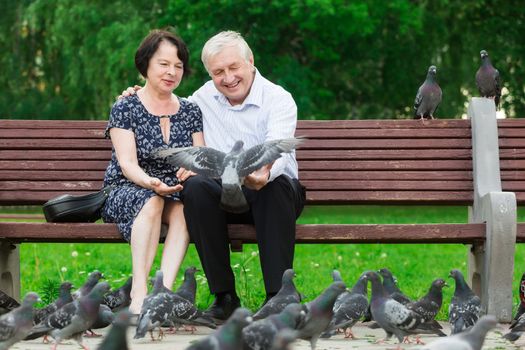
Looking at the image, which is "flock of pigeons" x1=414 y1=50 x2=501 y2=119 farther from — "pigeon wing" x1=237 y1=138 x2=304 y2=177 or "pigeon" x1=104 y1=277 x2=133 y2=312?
"pigeon" x1=104 y1=277 x2=133 y2=312

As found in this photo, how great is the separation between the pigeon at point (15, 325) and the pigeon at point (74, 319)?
0.21m

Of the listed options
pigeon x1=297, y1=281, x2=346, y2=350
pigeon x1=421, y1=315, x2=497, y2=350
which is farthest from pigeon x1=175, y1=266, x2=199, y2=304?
pigeon x1=421, y1=315, x2=497, y2=350

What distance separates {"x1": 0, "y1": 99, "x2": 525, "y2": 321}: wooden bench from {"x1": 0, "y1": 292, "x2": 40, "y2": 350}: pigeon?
4.73 ft

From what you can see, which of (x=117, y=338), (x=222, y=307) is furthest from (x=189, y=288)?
(x=117, y=338)

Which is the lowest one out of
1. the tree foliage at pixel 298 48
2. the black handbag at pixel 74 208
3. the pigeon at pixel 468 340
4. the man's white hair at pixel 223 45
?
the pigeon at pixel 468 340

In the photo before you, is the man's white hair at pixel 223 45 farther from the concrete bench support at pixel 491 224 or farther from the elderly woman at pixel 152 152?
the concrete bench support at pixel 491 224

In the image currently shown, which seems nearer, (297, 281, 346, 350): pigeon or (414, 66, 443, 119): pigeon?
(297, 281, 346, 350): pigeon

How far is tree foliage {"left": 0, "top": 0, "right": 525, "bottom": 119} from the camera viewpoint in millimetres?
26359

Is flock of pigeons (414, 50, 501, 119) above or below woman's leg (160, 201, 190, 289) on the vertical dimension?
above

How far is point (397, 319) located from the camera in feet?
20.9

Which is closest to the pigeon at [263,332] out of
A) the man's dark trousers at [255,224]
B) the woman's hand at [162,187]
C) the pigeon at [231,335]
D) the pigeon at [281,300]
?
the pigeon at [231,335]

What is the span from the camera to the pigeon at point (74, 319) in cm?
602

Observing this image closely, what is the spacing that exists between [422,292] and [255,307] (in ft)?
6.86

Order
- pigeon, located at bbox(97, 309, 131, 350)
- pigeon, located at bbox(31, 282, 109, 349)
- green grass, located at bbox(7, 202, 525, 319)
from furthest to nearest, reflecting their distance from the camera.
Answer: green grass, located at bbox(7, 202, 525, 319) → pigeon, located at bbox(31, 282, 109, 349) → pigeon, located at bbox(97, 309, 131, 350)
